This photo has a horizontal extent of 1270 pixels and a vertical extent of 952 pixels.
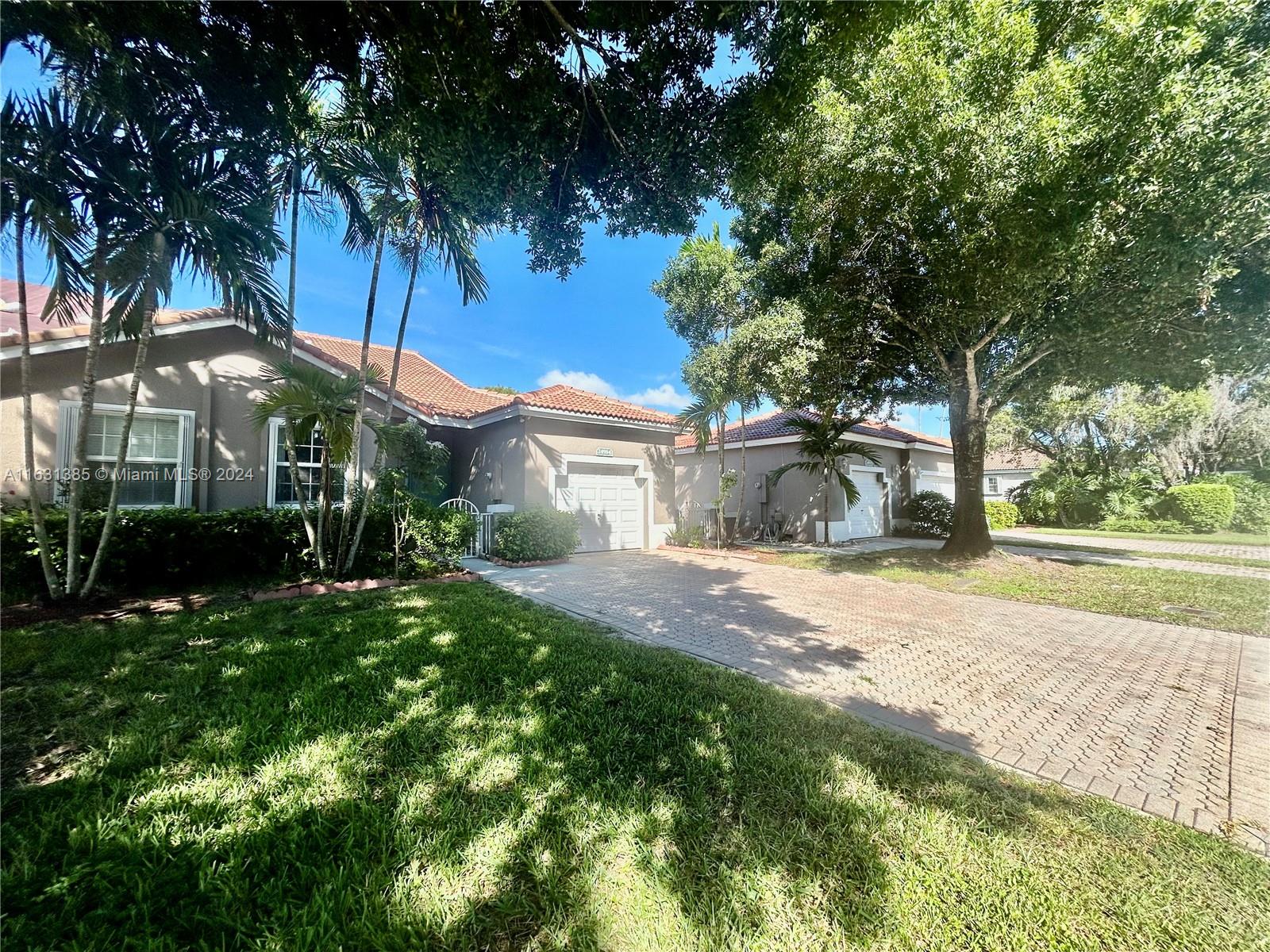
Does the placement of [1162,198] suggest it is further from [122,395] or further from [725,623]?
[122,395]

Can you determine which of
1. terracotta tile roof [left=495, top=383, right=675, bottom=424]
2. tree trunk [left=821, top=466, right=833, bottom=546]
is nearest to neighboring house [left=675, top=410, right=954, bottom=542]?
tree trunk [left=821, top=466, right=833, bottom=546]

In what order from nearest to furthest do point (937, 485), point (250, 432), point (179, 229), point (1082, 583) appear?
point (179, 229) → point (1082, 583) → point (250, 432) → point (937, 485)

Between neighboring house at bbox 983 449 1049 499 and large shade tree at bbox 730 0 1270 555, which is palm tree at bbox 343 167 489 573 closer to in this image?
large shade tree at bbox 730 0 1270 555

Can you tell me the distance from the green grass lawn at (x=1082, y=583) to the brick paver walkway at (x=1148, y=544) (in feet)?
16.1

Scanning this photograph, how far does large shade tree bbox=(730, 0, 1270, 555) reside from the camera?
5.44 meters

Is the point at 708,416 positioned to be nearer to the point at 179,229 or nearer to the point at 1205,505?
the point at 179,229

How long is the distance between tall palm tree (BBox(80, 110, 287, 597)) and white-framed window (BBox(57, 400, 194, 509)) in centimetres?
281

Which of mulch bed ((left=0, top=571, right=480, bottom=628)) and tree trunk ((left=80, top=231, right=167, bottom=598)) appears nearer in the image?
mulch bed ((left=0, top=571, right=480, bottom=628))

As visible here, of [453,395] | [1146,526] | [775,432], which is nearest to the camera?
[453,395]

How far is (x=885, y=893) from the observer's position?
2008 mm

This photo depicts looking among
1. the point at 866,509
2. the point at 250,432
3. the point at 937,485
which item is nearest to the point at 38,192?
the point at 250,432

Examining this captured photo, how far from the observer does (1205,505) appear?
1811 cm

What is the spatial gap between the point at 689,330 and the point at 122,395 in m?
12.2

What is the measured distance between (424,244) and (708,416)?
25.2 feet
